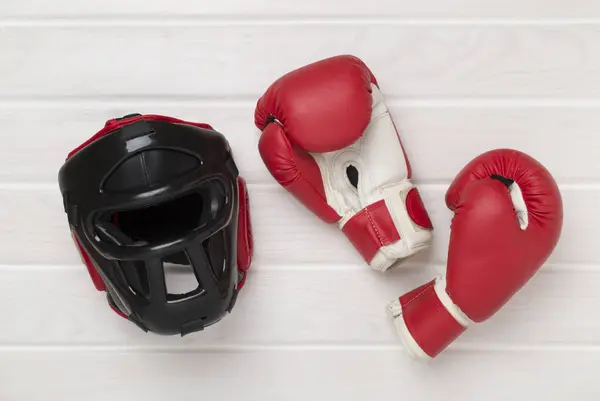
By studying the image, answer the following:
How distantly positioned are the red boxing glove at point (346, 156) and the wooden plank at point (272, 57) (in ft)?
0.35

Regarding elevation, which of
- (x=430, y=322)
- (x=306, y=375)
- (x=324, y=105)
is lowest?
(x=306, y=375)

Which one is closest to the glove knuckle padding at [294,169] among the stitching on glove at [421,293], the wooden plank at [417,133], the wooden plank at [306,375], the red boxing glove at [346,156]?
the red boxing glove at [346,156]

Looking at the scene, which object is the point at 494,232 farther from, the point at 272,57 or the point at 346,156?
the point at 272,57

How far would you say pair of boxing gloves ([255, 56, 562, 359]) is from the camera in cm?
103

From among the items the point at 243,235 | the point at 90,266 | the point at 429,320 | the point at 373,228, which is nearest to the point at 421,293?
the point at 429,320

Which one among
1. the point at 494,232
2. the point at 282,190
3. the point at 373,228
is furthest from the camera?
the point at 282,190

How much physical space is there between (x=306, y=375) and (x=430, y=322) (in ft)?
1.15

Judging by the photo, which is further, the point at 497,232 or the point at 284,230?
the point at 284,230

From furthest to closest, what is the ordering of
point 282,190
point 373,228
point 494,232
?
1. point 282,190
2. point 373,228
3. point 494,232

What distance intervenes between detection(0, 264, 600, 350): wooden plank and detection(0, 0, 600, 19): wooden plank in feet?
1.87

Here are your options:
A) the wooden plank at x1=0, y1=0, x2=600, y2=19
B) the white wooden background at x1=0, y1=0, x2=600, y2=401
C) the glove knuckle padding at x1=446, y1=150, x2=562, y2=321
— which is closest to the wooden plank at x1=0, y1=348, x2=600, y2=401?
the white wooden background at x1=0, y1=0, x2=600, y2=401

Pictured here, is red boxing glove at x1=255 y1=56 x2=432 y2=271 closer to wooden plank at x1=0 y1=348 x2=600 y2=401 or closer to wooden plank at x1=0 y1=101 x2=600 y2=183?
wooden plank at x1=0 y1=101 x2=600 y2=183

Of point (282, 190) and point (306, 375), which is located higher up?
point (282, 190)

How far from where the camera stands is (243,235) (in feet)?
3.83
